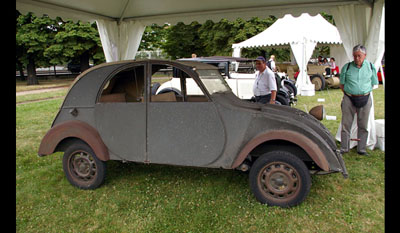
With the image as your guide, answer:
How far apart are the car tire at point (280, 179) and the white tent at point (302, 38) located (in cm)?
1175

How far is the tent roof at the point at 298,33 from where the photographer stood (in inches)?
594

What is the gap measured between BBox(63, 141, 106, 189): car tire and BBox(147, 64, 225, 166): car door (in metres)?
0.89

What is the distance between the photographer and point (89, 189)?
4.47 meters

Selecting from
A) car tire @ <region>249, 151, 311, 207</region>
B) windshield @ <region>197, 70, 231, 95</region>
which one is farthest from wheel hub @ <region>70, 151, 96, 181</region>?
car tire @ <region>249, 151, 311, 207</region>

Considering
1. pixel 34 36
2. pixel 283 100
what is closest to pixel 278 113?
pixel 283 100

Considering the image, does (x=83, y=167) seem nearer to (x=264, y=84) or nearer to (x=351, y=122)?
(x=264, y=84)

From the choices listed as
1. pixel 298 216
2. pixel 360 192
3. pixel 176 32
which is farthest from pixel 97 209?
pixel 176 32

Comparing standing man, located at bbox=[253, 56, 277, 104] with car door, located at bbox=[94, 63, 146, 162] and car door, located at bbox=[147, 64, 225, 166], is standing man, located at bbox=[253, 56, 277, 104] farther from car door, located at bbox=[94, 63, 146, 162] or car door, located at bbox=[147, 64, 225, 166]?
car door, located at bbox=[94, 63, 146, 162]

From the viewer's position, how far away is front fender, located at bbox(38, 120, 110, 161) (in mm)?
4211

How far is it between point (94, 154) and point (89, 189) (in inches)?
22.8

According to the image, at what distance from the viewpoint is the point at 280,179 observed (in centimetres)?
374

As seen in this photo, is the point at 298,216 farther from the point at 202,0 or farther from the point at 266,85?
the point at 202,0

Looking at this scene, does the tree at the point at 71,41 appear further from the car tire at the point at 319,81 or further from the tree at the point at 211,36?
the car tire at the point at 319,81

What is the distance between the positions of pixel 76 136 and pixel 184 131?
5.34 feet
